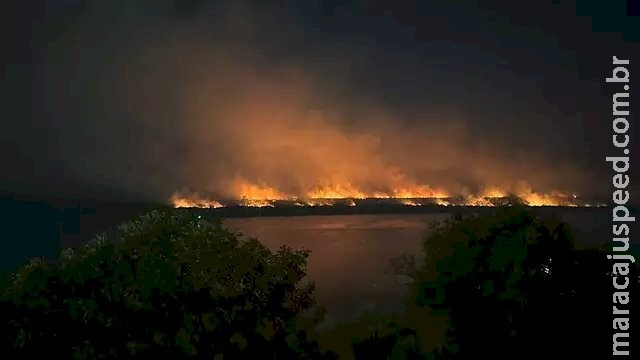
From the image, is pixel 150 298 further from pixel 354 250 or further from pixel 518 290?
pixel 354 250

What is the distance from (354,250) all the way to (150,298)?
13409 centimetres

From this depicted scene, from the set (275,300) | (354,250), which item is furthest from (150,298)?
(354,250)

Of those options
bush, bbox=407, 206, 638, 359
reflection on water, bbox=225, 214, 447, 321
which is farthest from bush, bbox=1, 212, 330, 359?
reflection on water, bbox=225, 214, 447, 321

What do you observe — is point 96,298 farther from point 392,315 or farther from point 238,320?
point 392,315

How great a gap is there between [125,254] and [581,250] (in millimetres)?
14530

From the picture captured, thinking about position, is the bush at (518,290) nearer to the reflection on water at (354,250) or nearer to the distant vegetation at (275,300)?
the distant vegetation at (275,300)

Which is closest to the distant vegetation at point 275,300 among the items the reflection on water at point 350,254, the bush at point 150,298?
the bush at point 150,298

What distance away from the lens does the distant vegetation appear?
1872cm

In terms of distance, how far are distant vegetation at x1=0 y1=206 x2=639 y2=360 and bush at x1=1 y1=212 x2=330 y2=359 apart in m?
0.03

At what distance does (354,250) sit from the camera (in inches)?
5965

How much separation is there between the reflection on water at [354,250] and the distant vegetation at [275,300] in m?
44.4

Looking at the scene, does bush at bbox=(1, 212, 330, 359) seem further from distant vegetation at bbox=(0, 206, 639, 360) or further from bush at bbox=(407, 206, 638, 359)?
bush at bbox=(407, 206, 638, 359)

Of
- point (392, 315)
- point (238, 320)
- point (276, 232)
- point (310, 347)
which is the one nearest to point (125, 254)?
point (238, 320)

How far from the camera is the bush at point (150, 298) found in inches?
733
